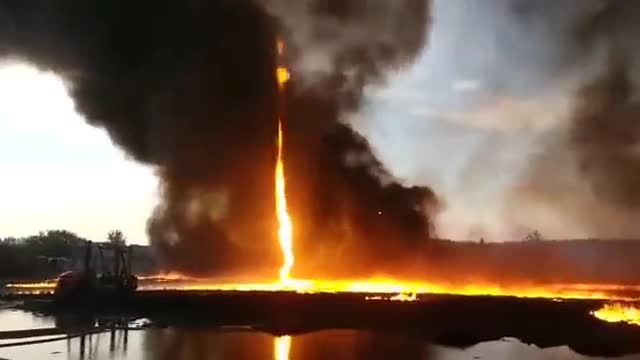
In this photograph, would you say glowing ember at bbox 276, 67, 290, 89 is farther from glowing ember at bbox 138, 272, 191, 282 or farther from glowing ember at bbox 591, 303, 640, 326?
glowing ember at bbox 591, 303, 640, 326

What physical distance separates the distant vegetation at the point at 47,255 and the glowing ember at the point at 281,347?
2224 cm

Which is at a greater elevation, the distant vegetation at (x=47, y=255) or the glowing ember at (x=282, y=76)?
the glowing ember at (x=282, y=76)

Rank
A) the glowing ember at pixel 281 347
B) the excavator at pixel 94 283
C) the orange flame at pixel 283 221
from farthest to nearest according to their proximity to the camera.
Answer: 1. the orange flame at pixel 283 221
2. the excavator at pixel 94 283
3. the glowing ember at pixel 281 347

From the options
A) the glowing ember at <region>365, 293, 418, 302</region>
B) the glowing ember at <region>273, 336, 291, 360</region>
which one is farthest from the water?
the glowing ember at <region>365, 293, 418, 302</region>

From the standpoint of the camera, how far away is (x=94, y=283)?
143ft

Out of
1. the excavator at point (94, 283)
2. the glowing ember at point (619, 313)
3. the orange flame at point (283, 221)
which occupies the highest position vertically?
the orange flame at point (283, 221)

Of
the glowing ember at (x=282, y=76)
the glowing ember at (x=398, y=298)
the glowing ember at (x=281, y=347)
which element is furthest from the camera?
the glowing ember at (x=282, y=76)

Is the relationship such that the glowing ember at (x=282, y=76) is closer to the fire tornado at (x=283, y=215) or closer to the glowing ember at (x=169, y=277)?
the fire tornado at (x=283, y=215)

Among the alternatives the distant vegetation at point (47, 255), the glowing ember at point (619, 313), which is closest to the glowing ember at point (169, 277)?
the distant vegetation at point (47, 255)

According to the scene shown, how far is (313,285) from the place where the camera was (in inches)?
1907

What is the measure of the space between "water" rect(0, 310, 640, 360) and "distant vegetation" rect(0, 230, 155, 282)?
20640mm

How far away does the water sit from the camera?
29.0 metres

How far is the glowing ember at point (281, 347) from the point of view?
2889 cm

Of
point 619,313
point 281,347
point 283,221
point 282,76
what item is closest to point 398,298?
point 619,313
